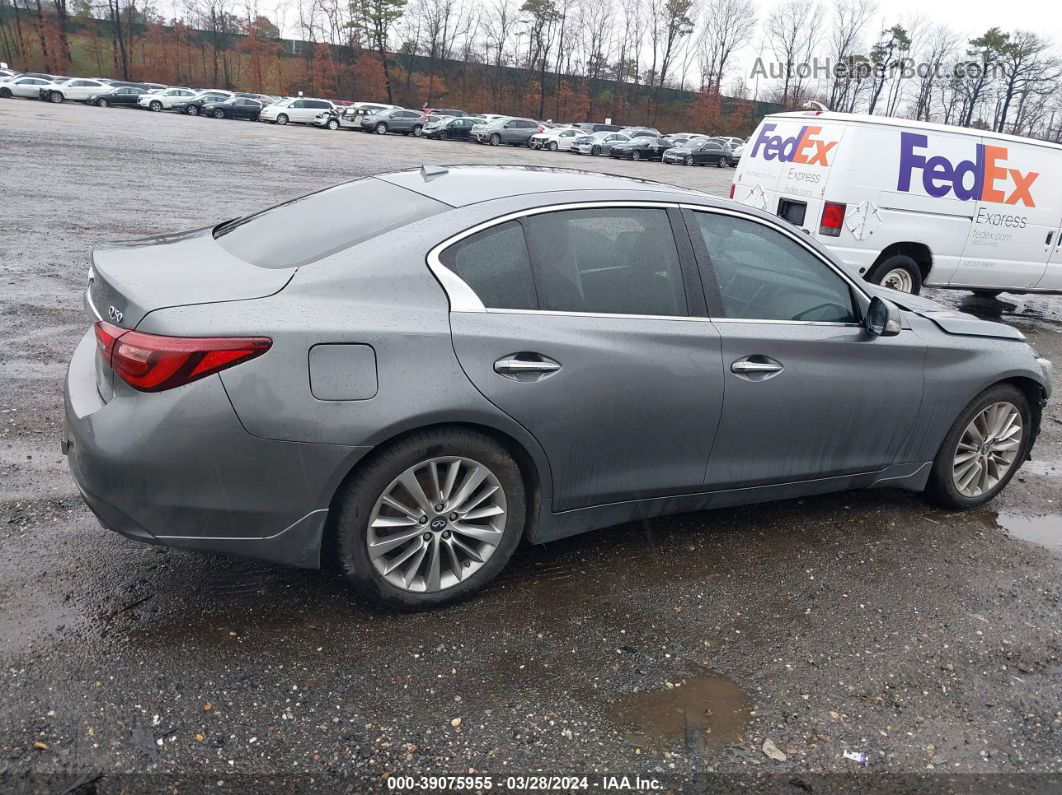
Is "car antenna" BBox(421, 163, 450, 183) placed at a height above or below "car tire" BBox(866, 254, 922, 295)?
above

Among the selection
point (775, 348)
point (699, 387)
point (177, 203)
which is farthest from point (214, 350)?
point (177, 203)

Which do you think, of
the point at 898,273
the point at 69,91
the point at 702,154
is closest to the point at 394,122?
the point at 702,154

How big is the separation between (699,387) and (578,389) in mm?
595

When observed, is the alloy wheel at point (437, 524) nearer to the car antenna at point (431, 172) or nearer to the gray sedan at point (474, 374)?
the gray sedan at point (474, 374)

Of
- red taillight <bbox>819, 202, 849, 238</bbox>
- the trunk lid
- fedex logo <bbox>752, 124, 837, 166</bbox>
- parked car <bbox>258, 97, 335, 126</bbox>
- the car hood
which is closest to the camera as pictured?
the trunk lid

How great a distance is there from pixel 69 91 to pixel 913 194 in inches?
2093

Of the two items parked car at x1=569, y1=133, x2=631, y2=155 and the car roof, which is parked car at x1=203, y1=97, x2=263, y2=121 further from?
the car roof

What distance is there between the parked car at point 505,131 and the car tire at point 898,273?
Answer: 128 ft

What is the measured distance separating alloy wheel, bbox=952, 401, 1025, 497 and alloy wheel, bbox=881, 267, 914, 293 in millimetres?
4888

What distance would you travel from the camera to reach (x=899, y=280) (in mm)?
Answer: 9414

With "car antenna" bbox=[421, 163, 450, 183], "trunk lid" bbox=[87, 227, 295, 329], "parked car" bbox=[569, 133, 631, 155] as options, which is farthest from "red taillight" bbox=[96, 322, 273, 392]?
"parked car" bbox=[569, 133, 631, 155]

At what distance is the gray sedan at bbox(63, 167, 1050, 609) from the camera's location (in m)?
2.90

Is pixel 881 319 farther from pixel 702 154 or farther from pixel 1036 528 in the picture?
pixel 702 154

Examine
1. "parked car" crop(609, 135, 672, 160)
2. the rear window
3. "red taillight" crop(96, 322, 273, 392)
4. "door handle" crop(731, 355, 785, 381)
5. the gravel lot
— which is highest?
the rear window
